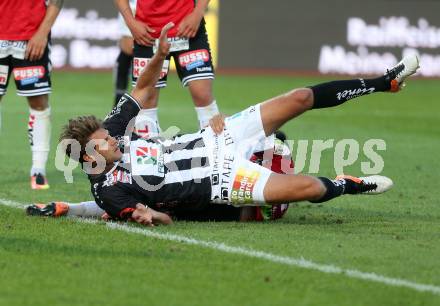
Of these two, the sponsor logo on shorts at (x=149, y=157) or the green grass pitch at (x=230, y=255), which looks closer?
the green grass pitch at (x=230, y=255)

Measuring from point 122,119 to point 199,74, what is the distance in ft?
5.29

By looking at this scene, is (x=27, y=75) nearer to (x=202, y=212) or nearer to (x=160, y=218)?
(x=202, y=212)

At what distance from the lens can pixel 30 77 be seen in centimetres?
959

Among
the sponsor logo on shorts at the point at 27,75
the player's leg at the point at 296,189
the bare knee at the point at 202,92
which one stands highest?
the sponsor logo on shorts at the point at 27,75

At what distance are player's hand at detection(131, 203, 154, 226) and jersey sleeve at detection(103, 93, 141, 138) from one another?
719mm

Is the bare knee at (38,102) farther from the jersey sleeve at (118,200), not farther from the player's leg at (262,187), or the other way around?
the player's leg at (262,187)

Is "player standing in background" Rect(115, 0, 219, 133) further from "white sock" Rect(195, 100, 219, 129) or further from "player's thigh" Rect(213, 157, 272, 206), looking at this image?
"player's thigh" Rect(213, 157, 272, 206)

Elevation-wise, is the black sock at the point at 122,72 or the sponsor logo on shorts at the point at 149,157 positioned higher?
the black sock at the point at 122,72

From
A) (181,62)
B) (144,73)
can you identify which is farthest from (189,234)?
(181,62)

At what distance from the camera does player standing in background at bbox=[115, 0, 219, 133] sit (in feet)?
30.4

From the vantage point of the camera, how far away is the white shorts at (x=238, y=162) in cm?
730

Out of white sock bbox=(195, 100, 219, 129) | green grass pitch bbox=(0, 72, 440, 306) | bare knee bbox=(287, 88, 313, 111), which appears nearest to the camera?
green grass pitch bbox=(0, 72, 440, 306)

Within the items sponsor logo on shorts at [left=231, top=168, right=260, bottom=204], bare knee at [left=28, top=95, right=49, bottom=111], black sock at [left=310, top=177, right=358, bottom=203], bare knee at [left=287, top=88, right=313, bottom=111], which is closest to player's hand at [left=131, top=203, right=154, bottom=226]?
sponsor logo on shorts at [left=231, top=168, right=260, bottom=204]

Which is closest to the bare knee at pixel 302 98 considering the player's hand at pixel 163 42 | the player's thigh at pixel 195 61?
the player's hand at pixel 163 42
